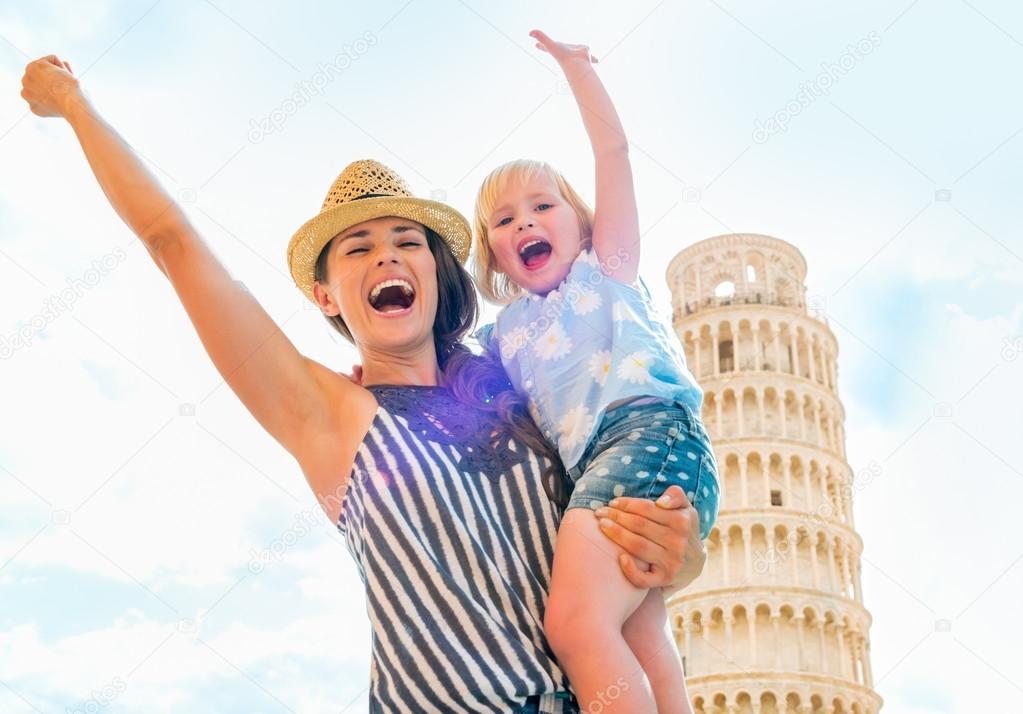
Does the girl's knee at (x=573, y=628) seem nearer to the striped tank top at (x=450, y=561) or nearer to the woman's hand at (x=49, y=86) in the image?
the striped tank top at (x=450, y=561)

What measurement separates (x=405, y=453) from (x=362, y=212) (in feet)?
2.01

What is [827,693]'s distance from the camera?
27219 mm

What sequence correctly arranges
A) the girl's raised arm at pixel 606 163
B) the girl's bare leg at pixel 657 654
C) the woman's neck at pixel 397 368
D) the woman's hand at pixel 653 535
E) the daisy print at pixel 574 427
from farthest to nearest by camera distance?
the girl's raised arm at pixel 606 163, the woman's neck at pixel 397 368, the daisy print at pixel 574 427, the girl's bare leg at pixel 657 654, the woman's hand at pixel 653 535

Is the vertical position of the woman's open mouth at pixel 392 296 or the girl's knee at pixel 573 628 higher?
the woman's open mouth at pixel 392 296

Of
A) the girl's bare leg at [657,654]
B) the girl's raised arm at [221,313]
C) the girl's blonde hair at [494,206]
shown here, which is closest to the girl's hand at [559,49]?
the girl's blonde hair at [494,206]

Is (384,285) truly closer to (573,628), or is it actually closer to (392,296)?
(392,296)

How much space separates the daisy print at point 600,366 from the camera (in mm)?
2496

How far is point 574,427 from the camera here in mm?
2414

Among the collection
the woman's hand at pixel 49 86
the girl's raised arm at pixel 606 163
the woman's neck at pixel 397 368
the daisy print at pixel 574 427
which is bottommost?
the daisy print at pixel 574 427

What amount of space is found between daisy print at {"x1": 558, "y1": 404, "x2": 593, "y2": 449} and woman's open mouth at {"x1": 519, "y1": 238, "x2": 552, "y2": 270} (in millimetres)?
523

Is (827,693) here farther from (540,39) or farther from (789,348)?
(540,39)

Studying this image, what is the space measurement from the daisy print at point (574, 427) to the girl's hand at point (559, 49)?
0.93 m

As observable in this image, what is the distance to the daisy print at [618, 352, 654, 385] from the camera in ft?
7.99

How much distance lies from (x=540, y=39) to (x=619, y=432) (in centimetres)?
108
